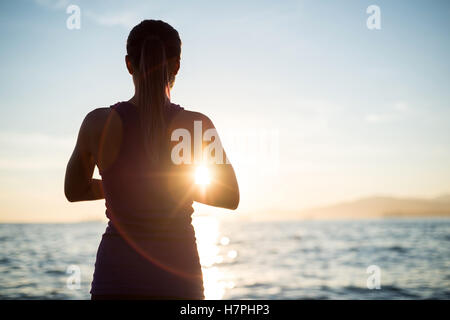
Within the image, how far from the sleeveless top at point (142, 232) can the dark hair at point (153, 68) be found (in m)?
0.07

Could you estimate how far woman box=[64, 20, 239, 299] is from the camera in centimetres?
179

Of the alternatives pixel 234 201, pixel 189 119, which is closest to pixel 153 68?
pixel 189 119

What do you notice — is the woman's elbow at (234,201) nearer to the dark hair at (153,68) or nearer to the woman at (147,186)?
the woman at (147,186)

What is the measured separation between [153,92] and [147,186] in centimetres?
43

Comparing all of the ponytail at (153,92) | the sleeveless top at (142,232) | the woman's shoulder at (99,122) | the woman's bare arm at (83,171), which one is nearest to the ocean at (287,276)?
the woman's bare arm at (83,171)

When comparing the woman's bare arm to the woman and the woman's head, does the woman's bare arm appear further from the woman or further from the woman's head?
the woman's head

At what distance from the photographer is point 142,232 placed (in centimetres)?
179

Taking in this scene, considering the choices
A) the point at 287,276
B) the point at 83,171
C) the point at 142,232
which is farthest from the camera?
the point at 287,276

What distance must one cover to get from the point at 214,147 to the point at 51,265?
23.7m

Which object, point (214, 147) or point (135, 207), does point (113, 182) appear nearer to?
point (135, 207)

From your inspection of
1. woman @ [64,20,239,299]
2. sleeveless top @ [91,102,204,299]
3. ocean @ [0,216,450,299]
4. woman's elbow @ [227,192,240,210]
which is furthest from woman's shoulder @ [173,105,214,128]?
ocean @ [0,216,450,299]

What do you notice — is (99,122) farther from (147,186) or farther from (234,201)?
(234,201)
